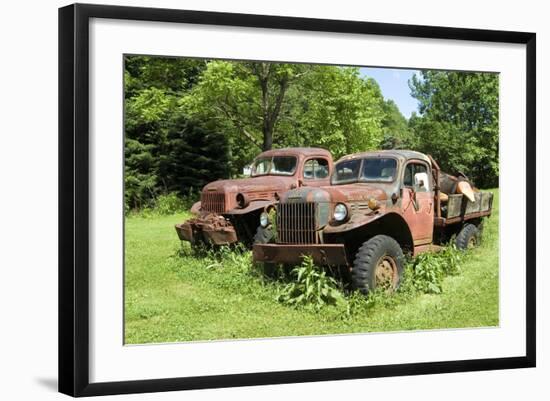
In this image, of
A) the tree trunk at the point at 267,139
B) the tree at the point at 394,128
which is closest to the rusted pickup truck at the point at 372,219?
the tree at the point at 394,128

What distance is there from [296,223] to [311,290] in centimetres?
89

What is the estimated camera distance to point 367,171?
11.6 m

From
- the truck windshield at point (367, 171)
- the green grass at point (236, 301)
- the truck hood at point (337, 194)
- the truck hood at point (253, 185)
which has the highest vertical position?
the truck windshield at point (367, 171)

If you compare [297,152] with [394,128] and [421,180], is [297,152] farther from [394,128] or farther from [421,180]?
[421,180]

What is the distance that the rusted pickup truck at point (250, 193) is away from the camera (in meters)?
10.7

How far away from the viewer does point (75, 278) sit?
917 cm

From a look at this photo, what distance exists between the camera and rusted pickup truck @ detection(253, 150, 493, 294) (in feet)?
35.6

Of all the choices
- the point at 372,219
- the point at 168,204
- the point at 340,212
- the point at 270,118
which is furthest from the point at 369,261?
the point at 168,204

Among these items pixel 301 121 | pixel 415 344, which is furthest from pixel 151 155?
pixel 415 344

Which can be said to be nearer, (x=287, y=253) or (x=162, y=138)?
(x=162, y=138)

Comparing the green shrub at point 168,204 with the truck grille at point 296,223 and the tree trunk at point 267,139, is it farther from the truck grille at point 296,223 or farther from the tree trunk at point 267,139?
the truck grille at point 296,223

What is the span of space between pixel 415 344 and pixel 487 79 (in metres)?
3.41

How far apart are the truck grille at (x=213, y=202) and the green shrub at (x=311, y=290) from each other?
3.86 feet

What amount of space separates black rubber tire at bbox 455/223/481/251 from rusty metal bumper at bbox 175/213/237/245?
113 inches
